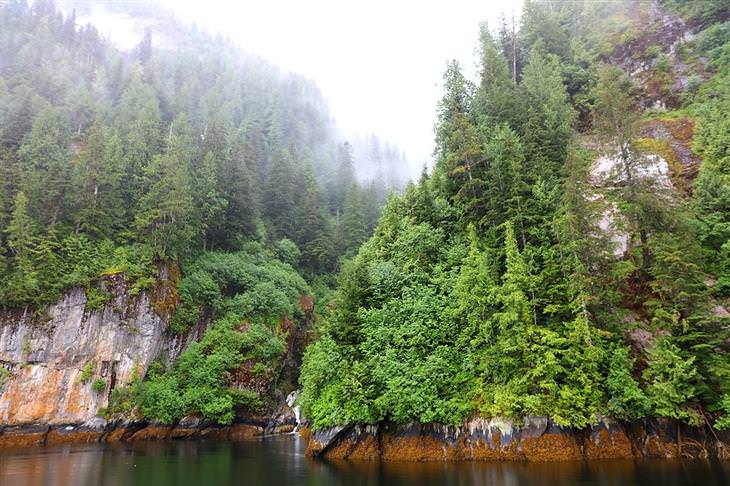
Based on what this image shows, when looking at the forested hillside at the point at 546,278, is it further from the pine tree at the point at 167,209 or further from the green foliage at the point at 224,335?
the pine tree at the point at 167,209

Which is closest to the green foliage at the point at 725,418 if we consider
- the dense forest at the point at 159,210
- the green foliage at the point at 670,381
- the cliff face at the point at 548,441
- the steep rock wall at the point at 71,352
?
the green foliage at the point at 670,381

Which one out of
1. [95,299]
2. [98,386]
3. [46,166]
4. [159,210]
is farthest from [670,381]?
[46,166]

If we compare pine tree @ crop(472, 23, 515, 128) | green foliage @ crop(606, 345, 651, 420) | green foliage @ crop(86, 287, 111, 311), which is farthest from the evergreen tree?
green foliage @ crop(606, 345, 651, 420)

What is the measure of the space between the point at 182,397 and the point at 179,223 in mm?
17471

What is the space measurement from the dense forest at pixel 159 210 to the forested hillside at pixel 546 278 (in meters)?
17.5

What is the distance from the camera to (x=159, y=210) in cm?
4194

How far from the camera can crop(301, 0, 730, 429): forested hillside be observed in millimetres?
20203

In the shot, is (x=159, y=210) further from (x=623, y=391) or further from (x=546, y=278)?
(x=623, y=391)

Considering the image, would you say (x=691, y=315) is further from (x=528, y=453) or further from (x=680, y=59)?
(x=680, y=59)

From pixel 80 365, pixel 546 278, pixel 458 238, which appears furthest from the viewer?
pixel 80 365

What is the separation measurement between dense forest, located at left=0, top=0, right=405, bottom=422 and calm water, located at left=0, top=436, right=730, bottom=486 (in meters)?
11.1

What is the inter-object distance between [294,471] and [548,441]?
13065mm

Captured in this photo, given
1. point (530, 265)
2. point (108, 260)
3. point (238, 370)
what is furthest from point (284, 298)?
point (530, 265)

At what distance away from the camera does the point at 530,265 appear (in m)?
24.0
